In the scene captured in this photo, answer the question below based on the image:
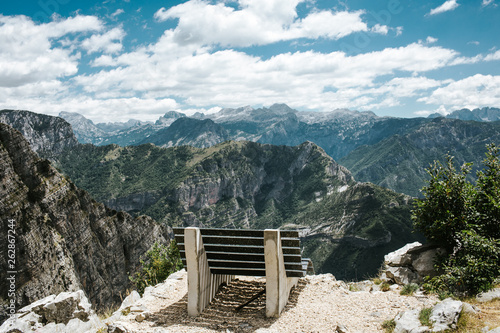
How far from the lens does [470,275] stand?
9758 millimetres

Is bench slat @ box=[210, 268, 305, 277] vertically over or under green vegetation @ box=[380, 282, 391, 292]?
over

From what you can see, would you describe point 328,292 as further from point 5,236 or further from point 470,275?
point 5,236

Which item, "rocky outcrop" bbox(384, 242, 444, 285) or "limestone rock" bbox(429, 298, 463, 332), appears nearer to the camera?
"limestone rock" bbox(429, 298, 463, 332)

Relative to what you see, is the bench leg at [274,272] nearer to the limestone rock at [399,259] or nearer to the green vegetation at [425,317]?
the green vegetation at [425,317]

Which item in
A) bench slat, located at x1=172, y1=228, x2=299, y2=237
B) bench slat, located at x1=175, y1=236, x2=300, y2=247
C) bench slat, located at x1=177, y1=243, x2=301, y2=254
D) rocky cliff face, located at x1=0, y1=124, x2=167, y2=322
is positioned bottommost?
rocky cliff face, located at x1=0, y1=124, x2=167, y2=322

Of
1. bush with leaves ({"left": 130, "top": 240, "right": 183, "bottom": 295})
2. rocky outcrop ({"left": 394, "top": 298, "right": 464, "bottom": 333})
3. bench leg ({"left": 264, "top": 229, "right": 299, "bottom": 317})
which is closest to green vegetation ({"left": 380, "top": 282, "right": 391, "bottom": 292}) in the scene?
rocky outcrop ({"left": 394, "top": 298, "right": 464, "bottom": 333})

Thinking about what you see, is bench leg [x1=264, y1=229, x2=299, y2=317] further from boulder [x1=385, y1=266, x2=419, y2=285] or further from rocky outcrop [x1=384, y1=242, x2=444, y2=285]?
rocky outcrop [x1=384, y1=242, x2=444, y2=285]

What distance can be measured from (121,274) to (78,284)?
21904mm

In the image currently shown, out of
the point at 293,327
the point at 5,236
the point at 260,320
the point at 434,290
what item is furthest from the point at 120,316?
the point at 5,236

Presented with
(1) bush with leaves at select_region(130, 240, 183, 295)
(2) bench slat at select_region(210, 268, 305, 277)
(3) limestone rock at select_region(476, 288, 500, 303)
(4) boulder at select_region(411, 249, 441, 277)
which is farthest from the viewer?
(1) bush with leaves at select_region(130, 240, 183, 295)

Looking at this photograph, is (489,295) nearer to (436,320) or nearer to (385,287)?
(436,320)

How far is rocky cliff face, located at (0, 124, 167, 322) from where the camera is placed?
47125 mm

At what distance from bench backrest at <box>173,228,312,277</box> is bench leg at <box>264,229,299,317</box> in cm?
33

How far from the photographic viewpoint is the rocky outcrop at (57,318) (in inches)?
376
